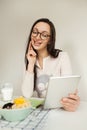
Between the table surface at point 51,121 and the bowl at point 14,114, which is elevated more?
the bowl at point 14,114

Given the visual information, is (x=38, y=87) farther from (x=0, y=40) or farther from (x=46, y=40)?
(x=0, y=40)

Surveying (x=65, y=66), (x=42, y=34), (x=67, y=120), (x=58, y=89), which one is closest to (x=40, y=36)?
(x=42, y=34)

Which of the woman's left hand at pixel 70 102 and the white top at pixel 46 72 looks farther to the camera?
the white top at pixel 46 72

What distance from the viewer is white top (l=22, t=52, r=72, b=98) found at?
1.80 m

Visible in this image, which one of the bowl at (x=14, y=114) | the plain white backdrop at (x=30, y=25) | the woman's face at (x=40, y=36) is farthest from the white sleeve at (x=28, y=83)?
the plain white backdrop at (x=30, y=25)

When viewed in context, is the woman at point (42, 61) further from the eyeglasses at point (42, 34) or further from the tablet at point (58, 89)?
the tablet at point (58, 89)

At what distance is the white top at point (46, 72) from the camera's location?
5.90 feet

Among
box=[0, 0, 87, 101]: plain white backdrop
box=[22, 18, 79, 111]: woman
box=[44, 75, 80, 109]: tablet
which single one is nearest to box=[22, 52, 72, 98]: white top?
box=[22, 18, 79, 111]: woman

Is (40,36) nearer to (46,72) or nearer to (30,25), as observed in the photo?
(46,72)

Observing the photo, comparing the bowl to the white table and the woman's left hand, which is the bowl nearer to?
Result: the white table

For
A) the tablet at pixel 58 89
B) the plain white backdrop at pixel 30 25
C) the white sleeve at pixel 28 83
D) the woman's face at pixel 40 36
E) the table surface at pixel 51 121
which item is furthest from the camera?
the plain white backdrop at pixel 30 25

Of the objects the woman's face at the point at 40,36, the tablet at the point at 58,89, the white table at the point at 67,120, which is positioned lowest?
the white table at the point at 67,120

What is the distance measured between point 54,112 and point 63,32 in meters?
1.32

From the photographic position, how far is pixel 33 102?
1453mm
